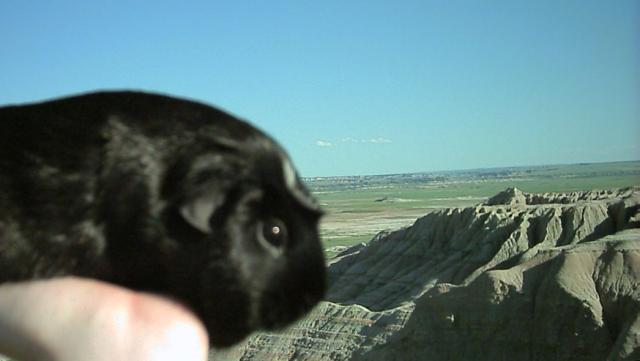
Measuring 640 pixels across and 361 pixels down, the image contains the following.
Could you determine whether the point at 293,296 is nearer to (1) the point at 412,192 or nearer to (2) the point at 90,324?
(2) the point at 90,324

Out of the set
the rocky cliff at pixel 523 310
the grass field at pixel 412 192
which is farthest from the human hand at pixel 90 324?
the grass field at pixel 412 192

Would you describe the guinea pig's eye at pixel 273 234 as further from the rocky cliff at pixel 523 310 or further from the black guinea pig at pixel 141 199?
the rocky cliff at pixel 523 310

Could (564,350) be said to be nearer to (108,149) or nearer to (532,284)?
(532,284)

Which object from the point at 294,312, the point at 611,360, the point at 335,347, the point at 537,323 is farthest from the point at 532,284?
the point at 294,312

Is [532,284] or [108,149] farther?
[532,284]

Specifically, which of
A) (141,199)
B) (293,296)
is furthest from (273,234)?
(141,199)
